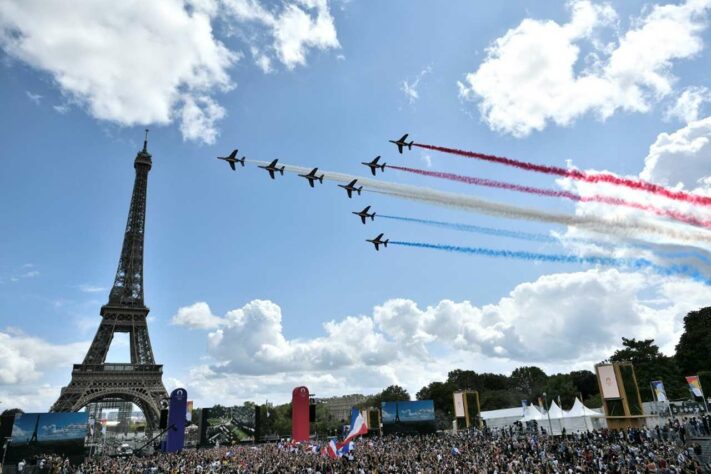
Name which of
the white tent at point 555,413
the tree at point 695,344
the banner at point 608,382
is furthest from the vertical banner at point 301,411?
the tree at point 695,344

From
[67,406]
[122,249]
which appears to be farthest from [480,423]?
[122,249]

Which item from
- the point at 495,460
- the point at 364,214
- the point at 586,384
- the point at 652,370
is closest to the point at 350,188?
the point at 364,214

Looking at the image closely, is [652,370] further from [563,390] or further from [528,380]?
[528,380]

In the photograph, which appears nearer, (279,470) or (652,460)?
(652,460)

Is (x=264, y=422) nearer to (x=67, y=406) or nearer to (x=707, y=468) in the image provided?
(x=67, y=406)

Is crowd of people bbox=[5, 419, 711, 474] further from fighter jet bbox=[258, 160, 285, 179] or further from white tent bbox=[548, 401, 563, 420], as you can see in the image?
fighter jet bbox=[258, 160, 285, 179]

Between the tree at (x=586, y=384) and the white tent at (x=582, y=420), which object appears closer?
→ the white tent at (x=582, y=420)

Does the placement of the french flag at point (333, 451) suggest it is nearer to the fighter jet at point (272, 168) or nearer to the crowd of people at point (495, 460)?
the crowd of people at point (495, 460)
